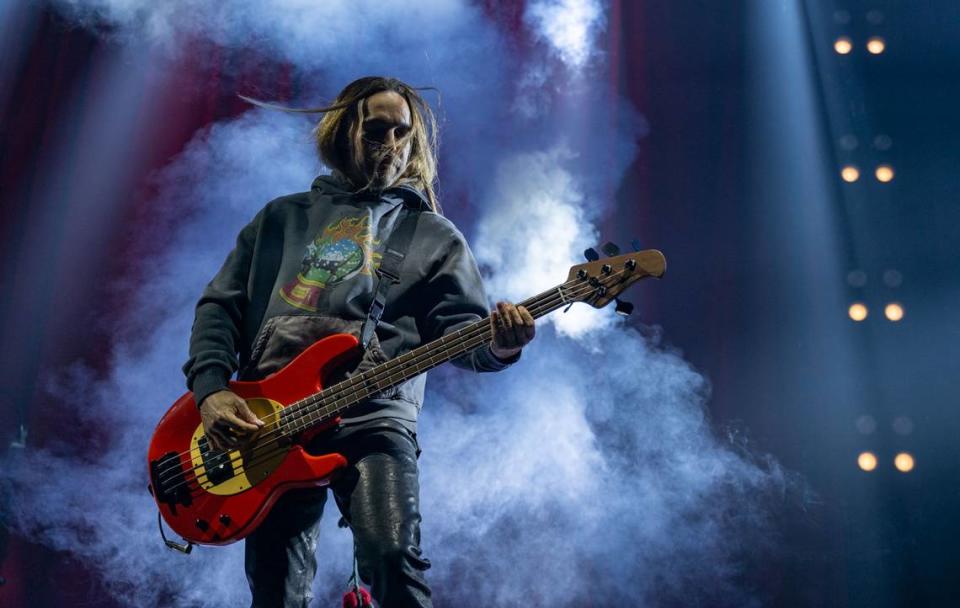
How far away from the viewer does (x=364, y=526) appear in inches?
83.1

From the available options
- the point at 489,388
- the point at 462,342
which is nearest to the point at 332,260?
the point at 462,342

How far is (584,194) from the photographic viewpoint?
16.4ft

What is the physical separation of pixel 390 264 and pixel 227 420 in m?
0.73

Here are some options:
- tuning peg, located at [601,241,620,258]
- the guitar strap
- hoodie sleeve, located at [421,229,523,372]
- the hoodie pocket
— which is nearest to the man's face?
the guitar strap

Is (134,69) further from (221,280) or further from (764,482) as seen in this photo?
(764,482)

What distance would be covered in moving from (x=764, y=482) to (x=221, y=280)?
315 centimetres

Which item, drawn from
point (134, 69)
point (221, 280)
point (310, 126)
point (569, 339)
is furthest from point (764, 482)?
point (134, 69)

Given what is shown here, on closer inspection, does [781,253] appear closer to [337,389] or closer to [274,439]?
[337,389]

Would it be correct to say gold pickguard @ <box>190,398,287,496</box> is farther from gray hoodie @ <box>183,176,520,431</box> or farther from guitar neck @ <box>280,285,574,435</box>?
gray hoodie @ <box>183,176,520,431</box>

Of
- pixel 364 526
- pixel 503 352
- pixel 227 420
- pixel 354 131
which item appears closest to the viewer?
pixel 364 526

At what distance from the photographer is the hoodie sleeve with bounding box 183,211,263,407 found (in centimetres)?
244

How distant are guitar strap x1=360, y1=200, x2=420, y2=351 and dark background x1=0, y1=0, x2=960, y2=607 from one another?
2.31m

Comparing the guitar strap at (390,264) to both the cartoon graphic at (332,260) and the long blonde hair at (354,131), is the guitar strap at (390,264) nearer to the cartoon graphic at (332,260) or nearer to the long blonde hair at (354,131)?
the cartoon graphic at (332,260)

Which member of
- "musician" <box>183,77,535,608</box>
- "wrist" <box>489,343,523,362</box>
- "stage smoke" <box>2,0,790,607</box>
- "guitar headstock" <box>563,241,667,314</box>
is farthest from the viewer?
"stage smoke" <box>2,0,790,607</box>
